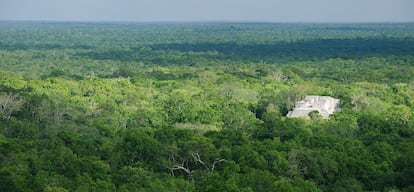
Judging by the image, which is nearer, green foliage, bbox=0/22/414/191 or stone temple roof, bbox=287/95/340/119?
green foliage, bbox=0/22/414/191

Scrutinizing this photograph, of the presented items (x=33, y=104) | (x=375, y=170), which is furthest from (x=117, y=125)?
(x=375, y=170)

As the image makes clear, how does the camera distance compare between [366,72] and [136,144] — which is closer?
[136,144]

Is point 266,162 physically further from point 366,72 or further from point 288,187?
point 366,72

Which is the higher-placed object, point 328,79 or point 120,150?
point 120,150

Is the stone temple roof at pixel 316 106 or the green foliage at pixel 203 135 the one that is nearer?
the green foliage at pixel 203 135

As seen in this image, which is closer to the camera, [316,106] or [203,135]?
[203,135]

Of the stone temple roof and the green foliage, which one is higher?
the green foliage

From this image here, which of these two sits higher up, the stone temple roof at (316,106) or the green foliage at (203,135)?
the green foliage at (203,135)

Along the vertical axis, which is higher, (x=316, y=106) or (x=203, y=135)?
(x=203, y=135)
